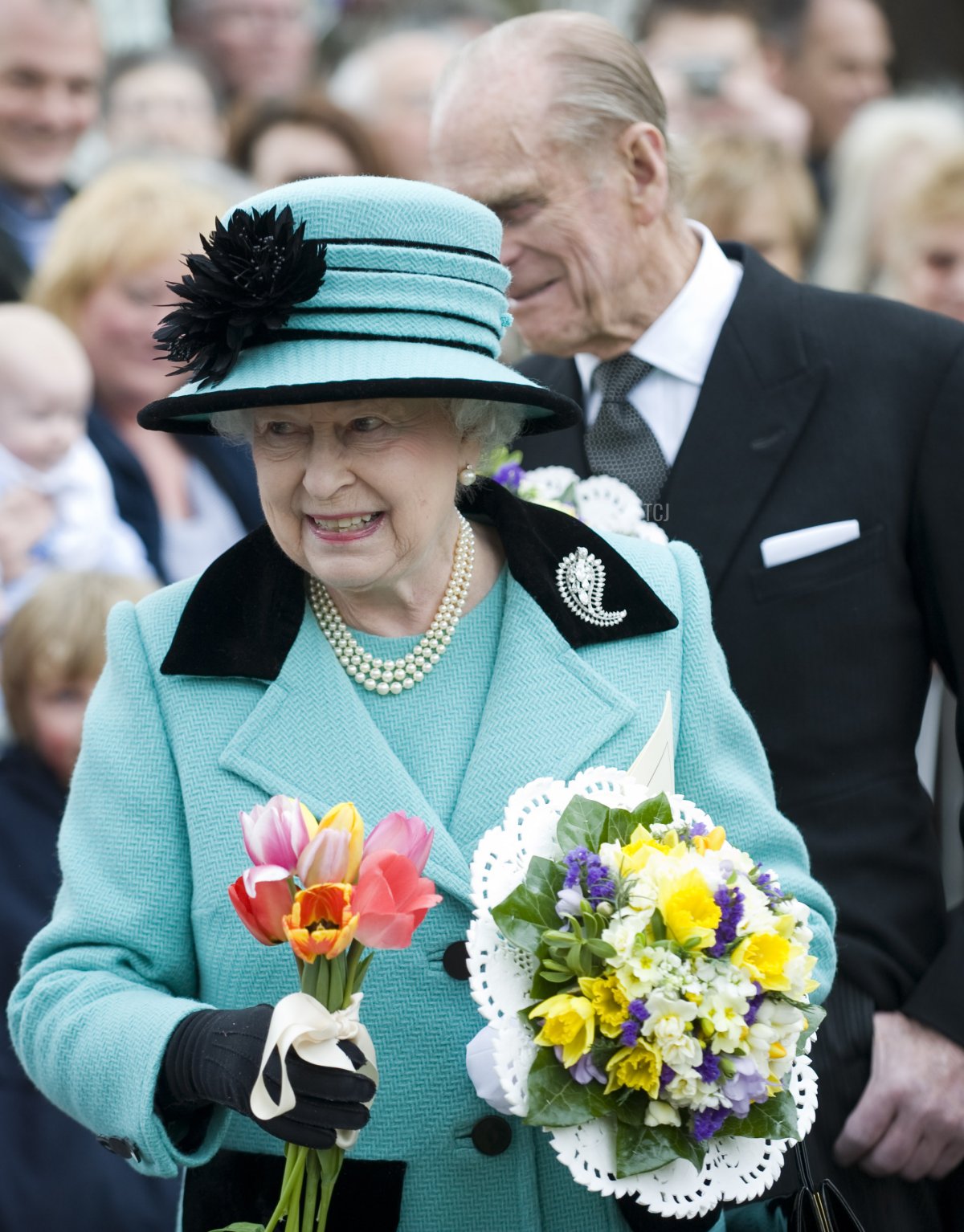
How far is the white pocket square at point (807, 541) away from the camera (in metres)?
2.91

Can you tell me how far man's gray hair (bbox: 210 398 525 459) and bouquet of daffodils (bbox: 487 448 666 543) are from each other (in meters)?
0.33

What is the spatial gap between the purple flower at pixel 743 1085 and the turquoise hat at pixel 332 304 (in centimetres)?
90

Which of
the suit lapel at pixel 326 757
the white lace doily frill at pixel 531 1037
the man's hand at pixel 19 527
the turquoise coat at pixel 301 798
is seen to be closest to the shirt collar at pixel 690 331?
the turquoise coat at pixel 301 798

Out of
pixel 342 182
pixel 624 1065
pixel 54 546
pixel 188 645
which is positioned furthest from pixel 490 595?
pixel 54 546

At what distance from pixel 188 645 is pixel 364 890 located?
2.08ft

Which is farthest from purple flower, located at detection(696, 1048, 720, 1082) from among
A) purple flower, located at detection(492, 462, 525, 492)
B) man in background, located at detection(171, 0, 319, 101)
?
man in background, located at detection(171, 0, 319, 101)

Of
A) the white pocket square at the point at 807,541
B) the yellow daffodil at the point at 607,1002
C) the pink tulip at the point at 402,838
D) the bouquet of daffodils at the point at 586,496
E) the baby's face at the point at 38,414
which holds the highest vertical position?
the baby's face at the point at 38,414

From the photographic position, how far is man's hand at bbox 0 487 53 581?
4.36 metres

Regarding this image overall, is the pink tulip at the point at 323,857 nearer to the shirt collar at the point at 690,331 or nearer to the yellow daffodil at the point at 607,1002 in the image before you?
the yellow daffodil at the point at 607,1002

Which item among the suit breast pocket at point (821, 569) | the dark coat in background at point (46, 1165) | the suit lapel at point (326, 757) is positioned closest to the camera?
the suit lapel at point (326, 757)

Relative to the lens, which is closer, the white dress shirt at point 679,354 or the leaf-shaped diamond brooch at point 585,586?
the leaf-shaped diamond brooch at point 585,586

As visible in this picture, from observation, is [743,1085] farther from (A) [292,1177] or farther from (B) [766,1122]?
(A) [292,1177]

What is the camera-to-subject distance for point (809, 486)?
9.77 feet

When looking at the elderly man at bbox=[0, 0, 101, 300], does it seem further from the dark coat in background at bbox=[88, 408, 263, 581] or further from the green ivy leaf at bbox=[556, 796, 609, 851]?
the green ivy leaf at bbox=[556, 796, 609, 851]
